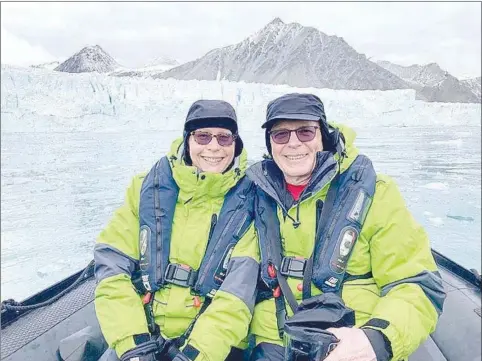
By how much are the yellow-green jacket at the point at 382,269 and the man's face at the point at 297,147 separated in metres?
0.06

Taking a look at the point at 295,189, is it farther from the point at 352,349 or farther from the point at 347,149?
the point at 352,349

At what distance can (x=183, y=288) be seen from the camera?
190 cm

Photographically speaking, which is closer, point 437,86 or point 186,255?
point 186,255

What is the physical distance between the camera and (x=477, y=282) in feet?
8.01

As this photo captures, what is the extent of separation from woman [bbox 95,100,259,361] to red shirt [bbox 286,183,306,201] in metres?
0.18

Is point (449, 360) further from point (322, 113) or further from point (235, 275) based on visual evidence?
point (322, 113)

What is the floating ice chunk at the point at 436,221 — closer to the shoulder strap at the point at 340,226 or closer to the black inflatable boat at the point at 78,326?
the black inflatable boat at the point at 78,326

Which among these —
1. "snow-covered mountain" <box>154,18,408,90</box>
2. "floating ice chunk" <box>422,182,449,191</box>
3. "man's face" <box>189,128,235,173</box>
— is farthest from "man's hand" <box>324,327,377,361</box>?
"snow-covered mountain" <box>154,18,408,90</box>

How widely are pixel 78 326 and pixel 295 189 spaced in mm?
1284

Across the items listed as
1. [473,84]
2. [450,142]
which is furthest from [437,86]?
[450,142]

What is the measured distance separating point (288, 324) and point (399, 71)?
214 feet

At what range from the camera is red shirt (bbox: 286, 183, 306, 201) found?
6.40 ft

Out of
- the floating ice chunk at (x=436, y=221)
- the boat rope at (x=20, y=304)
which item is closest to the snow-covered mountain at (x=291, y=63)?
the floating ice chunk at (x=436, y=221)

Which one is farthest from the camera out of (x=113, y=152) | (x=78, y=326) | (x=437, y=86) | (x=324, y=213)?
(x=437, y=86)
